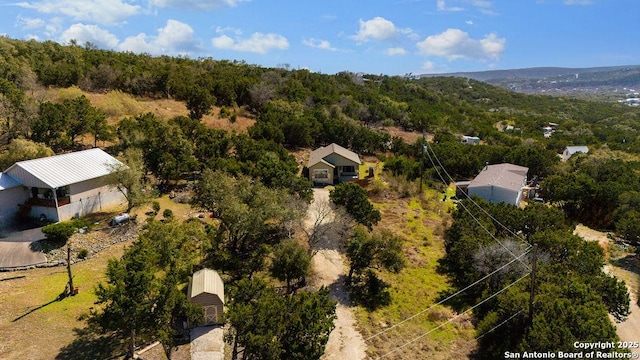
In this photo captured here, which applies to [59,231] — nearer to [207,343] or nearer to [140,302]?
[140,302]

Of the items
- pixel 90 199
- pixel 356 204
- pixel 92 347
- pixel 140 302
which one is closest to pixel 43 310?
pixel 92 347

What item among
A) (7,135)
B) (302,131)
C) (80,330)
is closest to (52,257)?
(80,330)

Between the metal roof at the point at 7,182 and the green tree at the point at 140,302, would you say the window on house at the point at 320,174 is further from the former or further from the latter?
the metal roof at the point at 7,182

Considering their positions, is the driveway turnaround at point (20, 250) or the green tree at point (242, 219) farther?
the green tree at point (242, 219)

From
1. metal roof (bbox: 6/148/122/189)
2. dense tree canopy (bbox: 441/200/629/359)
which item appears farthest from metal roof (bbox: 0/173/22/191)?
dense tree canopy (bbox: 441/200/629/359)

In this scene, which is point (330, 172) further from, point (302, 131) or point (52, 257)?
point (52, 257)

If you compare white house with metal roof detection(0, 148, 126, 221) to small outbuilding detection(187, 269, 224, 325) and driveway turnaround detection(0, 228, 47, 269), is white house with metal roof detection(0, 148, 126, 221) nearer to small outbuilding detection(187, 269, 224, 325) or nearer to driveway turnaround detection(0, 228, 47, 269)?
driveway turnaround detection(0, 228, 47, 269)

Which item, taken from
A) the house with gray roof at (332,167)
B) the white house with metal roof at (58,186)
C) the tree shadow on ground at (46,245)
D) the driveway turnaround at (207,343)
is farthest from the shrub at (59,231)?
the house with gray roof at (332,167)
